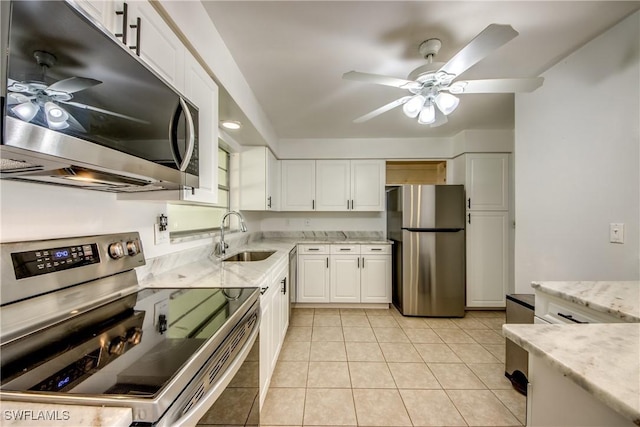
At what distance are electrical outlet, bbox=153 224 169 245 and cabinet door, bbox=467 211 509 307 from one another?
3.33 meters

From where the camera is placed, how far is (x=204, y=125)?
1383 mm

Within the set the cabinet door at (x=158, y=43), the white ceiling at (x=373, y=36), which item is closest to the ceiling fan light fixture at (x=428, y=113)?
the white ceiling at (x=373, y=36)

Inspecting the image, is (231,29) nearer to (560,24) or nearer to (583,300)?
(560,24)

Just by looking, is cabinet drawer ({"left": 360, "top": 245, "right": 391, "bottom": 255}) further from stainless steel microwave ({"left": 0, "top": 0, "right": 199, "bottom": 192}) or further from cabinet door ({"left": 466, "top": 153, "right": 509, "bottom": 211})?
stainless steel microwave ({"left": 0, "top": 0, "right": 199, "bottom": 192})

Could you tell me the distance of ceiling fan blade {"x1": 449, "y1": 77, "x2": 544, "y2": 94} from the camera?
1.41 m

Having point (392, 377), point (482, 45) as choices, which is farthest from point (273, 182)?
point (482, 45)

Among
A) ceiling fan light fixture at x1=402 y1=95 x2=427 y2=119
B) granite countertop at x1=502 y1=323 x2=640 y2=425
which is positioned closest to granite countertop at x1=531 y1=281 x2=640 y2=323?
granite countertop at x1=502 y1=323 x2=640 y2=425

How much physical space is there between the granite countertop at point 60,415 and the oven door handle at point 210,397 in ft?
0.46

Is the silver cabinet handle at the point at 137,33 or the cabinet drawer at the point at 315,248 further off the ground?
the silver cabinet handle at the point at 137,33

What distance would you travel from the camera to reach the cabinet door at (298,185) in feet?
11.8

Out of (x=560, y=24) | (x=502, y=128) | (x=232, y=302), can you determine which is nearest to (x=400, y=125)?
(x=502, y=128)

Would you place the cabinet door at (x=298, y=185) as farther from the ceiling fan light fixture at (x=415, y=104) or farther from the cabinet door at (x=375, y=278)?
the ceiling fan light fixture at (x=415, y=104)

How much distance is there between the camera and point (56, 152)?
54cm

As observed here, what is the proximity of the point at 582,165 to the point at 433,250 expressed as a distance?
166 centimetres
